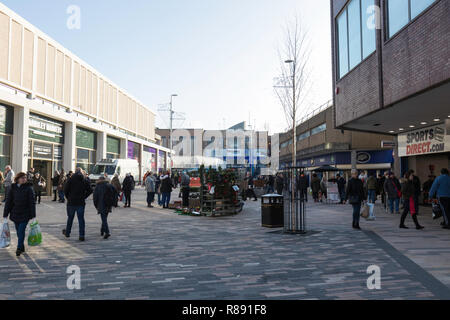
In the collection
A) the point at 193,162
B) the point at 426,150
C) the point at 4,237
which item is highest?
the point at 193,162

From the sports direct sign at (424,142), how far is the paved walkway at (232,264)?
7021 mm

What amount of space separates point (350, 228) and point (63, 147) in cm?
2384

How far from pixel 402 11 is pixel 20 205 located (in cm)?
1141

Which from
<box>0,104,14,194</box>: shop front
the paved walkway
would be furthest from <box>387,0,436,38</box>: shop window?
<box>0,104,14,194</box>: shop front

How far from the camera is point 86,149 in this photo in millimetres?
32562

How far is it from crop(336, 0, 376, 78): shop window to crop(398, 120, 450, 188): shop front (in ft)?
15.5

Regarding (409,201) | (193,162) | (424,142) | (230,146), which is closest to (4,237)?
(409,201)

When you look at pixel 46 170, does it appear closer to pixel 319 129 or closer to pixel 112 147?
pixel 112 147

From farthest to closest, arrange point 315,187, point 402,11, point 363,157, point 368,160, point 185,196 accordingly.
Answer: point 363,157 → point 368,160 → point 315,187 → point 185,196 → point 402,11

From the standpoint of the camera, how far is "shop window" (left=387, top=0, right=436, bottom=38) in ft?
32.3
